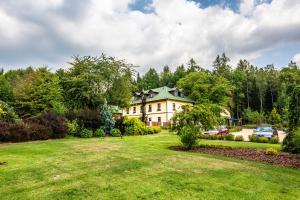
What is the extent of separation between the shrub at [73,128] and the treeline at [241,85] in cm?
2749

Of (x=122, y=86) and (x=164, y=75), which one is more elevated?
(x=164, y=75)

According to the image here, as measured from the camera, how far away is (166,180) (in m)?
6.49

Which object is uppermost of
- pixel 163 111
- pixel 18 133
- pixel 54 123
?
pixel 163 111

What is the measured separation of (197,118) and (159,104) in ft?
101

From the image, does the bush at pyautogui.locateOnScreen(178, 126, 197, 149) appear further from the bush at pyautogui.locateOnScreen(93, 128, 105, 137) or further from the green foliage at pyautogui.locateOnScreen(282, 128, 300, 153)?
the bush at pyautogui.locateOnScreen(93, 128, 105, 137)

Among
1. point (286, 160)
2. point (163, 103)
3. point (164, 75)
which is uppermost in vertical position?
point (164, 75)

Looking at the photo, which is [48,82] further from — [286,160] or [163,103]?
[286,160]

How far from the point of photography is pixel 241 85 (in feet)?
201

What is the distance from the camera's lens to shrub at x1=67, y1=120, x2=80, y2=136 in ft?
72.6

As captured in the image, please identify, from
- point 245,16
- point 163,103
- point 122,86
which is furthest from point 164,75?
point 245,16

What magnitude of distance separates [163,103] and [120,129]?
18.5 m

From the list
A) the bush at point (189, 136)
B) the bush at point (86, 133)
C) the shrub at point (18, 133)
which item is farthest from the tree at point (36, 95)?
the bush at point (189, 136)

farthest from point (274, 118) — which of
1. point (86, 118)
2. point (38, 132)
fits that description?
point (38, 132)

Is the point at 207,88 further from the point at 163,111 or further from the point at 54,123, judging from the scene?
the point at 54,123
